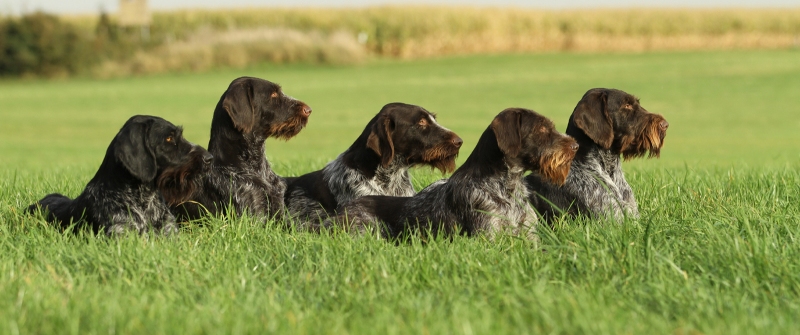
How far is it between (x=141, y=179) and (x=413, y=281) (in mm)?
2273

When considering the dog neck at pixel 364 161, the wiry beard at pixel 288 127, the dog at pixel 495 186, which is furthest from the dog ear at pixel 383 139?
the wiry beard at pixel 288 127

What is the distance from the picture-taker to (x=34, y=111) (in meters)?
29.2

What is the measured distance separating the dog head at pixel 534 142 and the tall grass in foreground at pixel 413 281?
0.42 metres

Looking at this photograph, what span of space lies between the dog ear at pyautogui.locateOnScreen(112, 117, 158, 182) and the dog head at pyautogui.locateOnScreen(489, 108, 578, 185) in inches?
91.7

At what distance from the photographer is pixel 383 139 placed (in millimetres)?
7293

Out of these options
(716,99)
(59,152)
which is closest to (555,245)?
(59,152)

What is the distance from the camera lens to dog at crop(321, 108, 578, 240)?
20.4 ft

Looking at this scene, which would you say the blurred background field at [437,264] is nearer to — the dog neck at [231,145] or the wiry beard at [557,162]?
the wiry beard at [557,162]

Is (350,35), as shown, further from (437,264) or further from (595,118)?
→ (437,264)

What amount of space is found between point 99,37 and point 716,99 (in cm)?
3233

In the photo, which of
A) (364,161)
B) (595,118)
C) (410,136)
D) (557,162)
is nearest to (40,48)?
(364,161)

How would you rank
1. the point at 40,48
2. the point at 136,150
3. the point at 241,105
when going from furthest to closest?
the point at 40,48, the point at 241,105, the point at 136,150

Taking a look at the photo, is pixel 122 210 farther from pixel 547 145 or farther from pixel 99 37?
pixel 99 37

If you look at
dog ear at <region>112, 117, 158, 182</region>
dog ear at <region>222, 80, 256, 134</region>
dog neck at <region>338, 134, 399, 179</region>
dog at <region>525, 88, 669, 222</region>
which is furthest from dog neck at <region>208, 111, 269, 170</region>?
dog at <region>525, 88, 669, 222</region>
